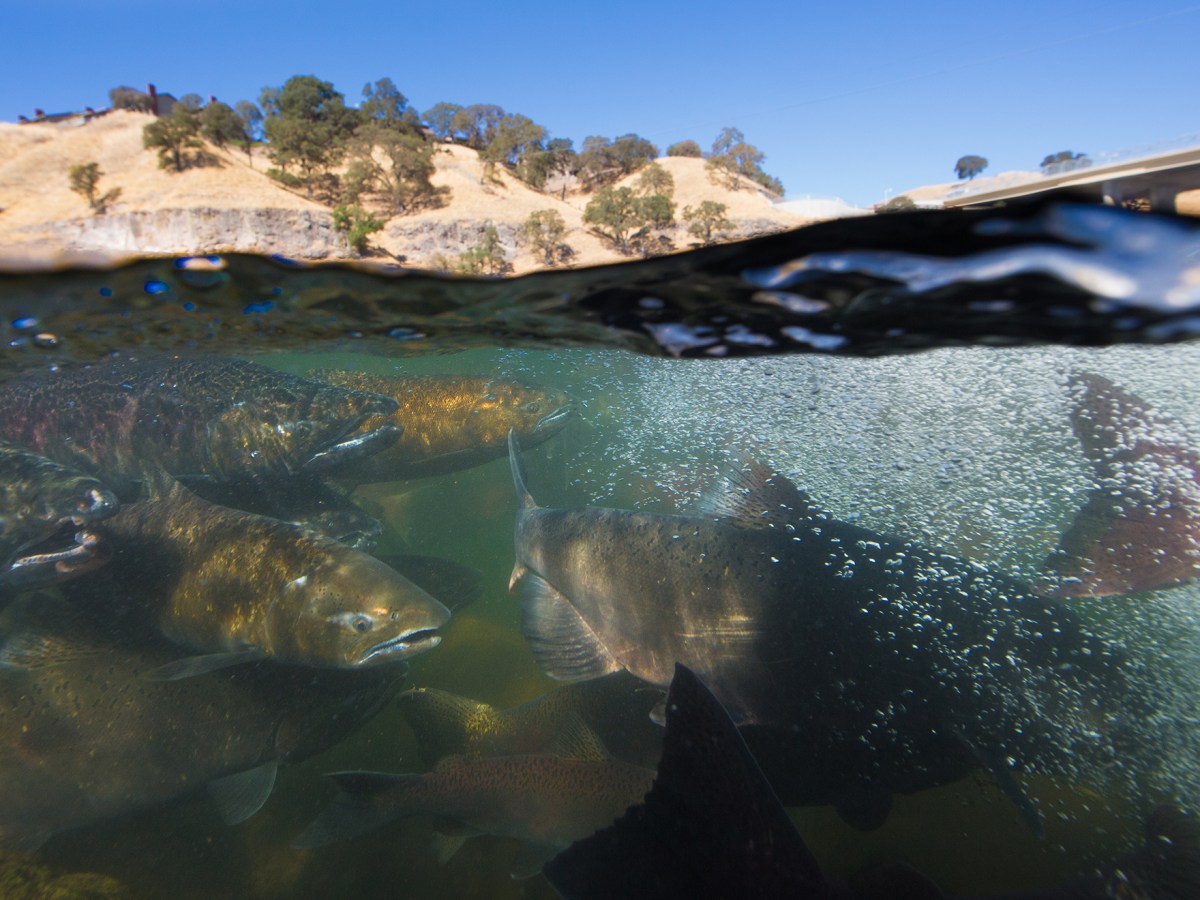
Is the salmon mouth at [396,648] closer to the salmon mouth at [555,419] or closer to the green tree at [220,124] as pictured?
the salmon mouth at [555,419]

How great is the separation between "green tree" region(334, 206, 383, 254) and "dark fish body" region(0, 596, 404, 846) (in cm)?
872

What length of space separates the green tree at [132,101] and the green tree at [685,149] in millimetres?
26695

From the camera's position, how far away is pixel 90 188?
1238cm

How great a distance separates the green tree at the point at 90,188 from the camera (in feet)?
39.5

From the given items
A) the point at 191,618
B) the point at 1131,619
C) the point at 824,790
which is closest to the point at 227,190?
the point at 191,618

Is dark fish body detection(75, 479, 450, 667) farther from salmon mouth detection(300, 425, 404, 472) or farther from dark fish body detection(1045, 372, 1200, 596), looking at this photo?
dark fish body detection(1045, 372, 1200, 596)

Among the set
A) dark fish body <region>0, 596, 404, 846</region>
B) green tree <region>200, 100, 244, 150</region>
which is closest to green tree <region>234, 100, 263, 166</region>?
green tree <region>200, 100, 244, 150</region>

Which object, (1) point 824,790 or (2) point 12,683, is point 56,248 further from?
(1) point 824,790

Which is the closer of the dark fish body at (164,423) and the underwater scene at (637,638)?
the underwater scene at (637,638)

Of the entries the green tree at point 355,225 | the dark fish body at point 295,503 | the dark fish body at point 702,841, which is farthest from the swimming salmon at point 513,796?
the green tree at point 355,225

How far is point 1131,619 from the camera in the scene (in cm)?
790

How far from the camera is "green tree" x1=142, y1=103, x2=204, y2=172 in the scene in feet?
48.6

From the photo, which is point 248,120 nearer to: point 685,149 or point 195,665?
point 195,665

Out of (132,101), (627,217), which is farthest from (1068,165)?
(132,101)
